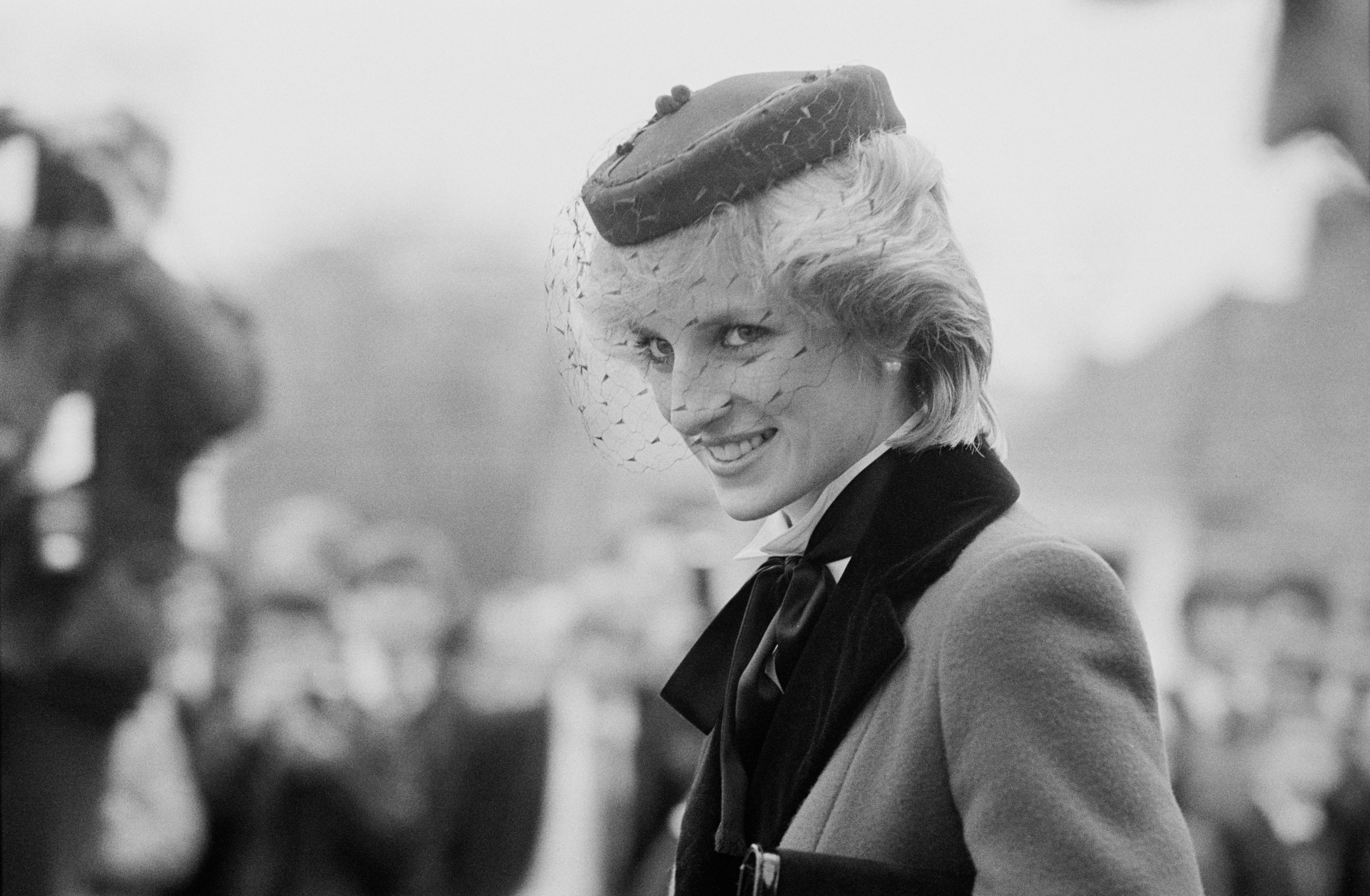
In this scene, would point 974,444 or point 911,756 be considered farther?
point 974,444

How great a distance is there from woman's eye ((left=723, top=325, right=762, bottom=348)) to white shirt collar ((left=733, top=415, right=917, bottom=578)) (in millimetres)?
180

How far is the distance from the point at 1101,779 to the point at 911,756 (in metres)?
0.19

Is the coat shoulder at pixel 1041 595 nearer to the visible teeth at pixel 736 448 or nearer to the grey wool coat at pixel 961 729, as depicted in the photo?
the grey wool coat at pixel 961 729

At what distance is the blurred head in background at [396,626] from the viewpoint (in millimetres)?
6109

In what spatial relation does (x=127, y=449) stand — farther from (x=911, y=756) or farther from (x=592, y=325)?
(x=911, y=756)

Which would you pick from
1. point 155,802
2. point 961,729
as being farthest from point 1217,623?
point 961,729

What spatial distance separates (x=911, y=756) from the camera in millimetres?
1739

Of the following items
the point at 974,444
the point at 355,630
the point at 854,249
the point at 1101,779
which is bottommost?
the point at 355,630

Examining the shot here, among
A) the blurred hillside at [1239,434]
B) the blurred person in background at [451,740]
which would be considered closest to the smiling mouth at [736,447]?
the blurred person in background at [451,740]

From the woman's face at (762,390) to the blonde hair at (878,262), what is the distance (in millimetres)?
22

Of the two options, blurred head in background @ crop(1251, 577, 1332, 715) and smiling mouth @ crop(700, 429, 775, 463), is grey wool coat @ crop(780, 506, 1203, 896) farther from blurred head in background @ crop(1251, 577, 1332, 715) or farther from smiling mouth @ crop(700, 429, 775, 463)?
blurred head in background @ crop(1251, 577, 1332, 715)

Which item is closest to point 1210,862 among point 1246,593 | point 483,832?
point 1246,593

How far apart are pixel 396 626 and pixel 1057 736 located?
190 inches

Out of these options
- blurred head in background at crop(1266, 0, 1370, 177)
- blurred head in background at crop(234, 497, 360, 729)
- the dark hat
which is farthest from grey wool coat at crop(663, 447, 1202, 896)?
blurred head in background at crop(234, 497, 360, 729)
